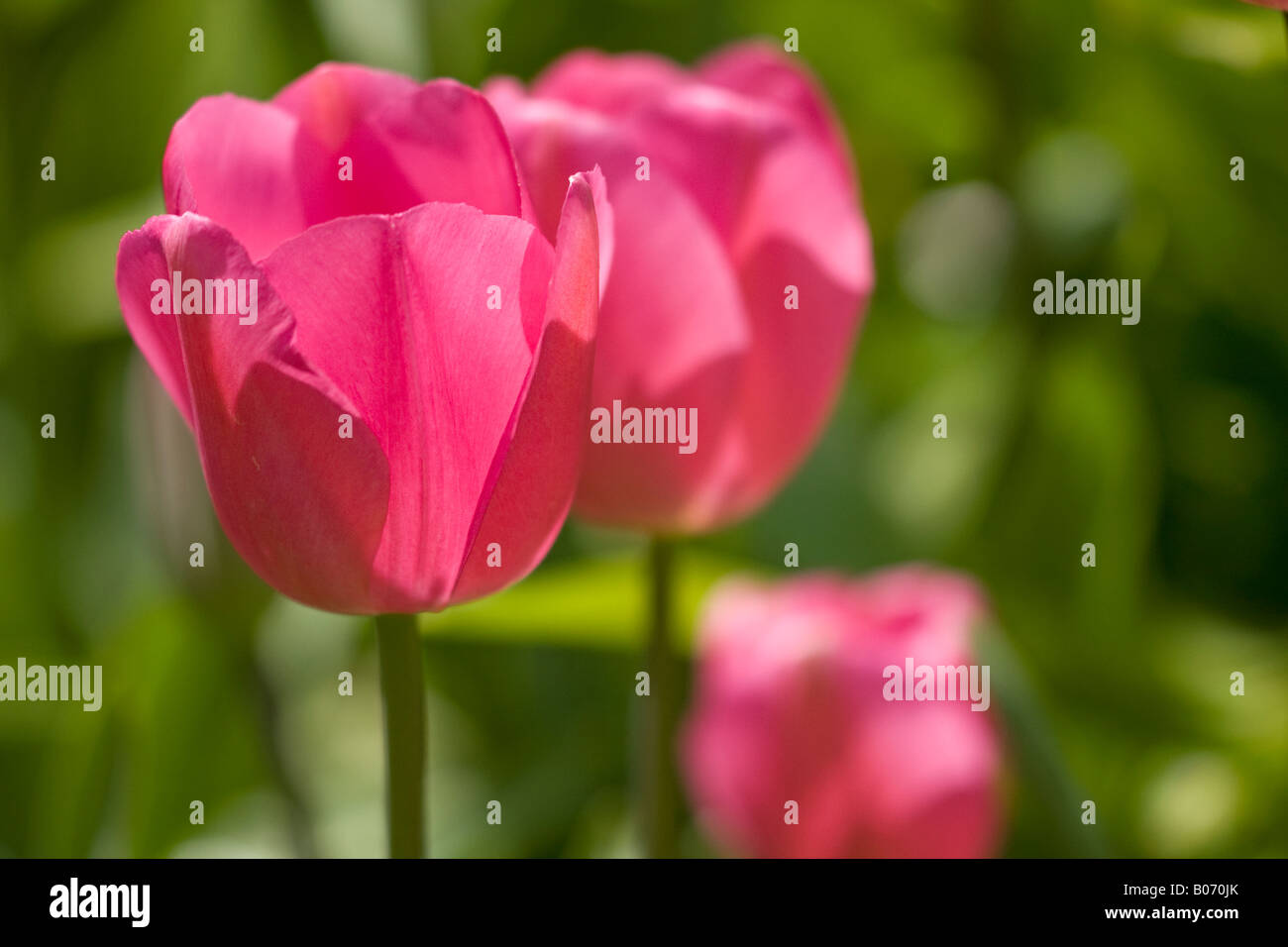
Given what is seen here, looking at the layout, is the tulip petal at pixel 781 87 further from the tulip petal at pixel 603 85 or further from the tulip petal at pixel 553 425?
the tulip petal at pixel 553 425

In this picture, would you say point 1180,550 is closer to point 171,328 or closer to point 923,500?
point 923,500

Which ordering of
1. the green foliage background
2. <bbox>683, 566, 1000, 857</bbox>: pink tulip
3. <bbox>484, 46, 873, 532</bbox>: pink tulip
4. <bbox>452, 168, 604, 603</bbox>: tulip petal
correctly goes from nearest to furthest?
<bbox>452, 168, 604, 603</bbox>: tulip petal → <bbox>484, 46, 873, 532</bbox>: pink tulip → <bbox>683, 566, 1000, 857</bbox>: pink tulip → the green foliage background

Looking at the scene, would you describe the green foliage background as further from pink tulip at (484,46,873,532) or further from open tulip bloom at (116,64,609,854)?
open tulip bloom at (116,64,609,854)

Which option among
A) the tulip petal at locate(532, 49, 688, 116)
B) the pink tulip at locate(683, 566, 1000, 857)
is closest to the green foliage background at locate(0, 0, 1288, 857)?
the pink tulip at locate(683, 566, 1000, 857)

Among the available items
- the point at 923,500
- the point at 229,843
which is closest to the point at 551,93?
the point at 229,843

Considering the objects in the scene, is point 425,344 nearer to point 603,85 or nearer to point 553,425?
point 553,425

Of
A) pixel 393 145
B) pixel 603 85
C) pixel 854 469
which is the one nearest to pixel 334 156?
pixel 393 145
